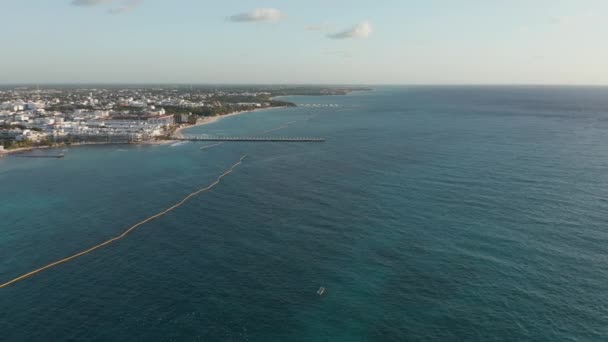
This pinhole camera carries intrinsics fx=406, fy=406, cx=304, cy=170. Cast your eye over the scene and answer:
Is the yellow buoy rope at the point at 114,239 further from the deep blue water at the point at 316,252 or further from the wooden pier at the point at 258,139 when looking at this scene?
the wooden pier at the point at 258,139

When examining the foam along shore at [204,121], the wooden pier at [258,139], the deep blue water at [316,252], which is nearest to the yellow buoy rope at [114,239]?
the deep blue water at [316,252]

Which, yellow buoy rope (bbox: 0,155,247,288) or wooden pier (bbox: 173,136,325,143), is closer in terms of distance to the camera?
yellow buoy rope (bbox: 0,155,247,288)

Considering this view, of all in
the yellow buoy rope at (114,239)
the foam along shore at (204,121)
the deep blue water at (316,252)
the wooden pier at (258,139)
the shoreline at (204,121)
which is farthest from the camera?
the foam along shore at (204,121)

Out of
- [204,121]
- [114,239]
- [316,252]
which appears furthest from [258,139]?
[316,252]

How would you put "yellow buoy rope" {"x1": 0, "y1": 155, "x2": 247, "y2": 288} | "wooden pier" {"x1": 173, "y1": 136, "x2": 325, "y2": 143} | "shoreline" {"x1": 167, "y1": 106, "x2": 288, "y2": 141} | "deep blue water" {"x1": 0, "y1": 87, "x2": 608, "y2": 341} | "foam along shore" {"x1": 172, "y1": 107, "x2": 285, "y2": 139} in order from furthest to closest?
"foam along shore" {"x1": 172, "y1": 107, "x2": 285, "y2": 139}, "shoreline" {"x1": 167, "y1": 106, "x2": 288, "y2": 141}, "wooden pier" {"x1": 173, "y1": 136, "x2": 325, "y2": 143}, "yellow buoy rope" {"x1": 0, "y1": 155, "x2": 247, "y2": 288}, "deep blue water" {"x1": 0, "y1": 87, "x2": 608, "y2": 341}

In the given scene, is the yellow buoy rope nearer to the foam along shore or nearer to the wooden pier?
the wooden pier

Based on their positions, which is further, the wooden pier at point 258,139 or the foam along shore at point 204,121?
the foam along shore at point 204,121

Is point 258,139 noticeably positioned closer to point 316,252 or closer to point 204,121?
point 204,121

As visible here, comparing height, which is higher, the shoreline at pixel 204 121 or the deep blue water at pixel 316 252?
the shoreline at pixel 204 121

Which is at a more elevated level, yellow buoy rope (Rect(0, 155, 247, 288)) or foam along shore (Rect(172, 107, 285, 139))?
foam along shore (Rect(172, 107, 285, 139))

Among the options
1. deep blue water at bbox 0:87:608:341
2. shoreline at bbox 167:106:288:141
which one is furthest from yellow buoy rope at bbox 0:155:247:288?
shoreline at bbox 167:106:288:141
